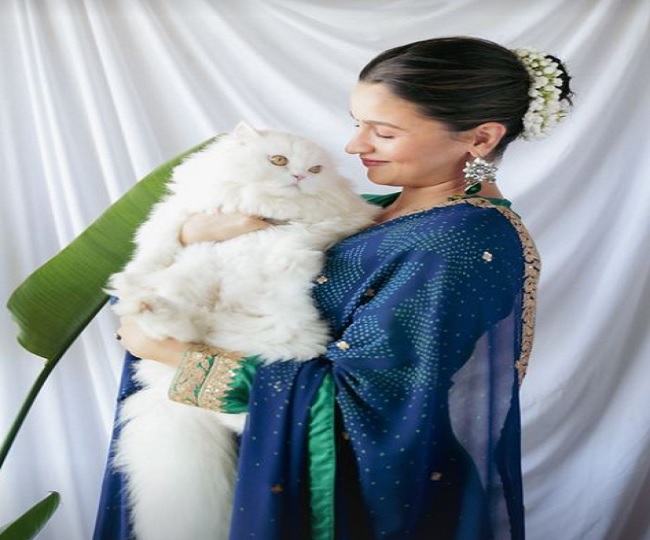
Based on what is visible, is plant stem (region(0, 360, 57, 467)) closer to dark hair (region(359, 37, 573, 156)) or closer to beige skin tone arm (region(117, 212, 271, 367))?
beige skin tone arm (region(117, 212, 271, 367))

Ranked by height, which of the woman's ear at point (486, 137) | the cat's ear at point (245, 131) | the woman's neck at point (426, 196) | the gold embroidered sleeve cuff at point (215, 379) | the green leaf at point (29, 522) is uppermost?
the cat's ear at point (245, 131)

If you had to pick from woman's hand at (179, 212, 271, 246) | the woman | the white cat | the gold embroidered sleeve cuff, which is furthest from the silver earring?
the gold embroidered sleeve cuff

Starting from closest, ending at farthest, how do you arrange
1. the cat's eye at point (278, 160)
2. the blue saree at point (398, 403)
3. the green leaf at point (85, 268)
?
1. the blue saree at point (398, 403)
2. the cat's eye at point (278, 160)
3. the green leaf at point (85, 268)

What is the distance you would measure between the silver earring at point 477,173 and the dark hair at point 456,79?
60mm

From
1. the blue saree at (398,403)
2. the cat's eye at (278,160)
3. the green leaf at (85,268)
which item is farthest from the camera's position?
the green leaf at (85,268)

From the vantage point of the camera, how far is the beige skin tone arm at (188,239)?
103cm

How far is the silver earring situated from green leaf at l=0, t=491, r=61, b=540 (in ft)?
3.17

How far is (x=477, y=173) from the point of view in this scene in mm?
1169

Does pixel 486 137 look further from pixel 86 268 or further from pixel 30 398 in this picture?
pixel 30 398

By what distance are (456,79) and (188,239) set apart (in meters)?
0.47

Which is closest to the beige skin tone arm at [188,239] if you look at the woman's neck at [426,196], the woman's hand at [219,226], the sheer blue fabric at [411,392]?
the woman's hand at [219,226]

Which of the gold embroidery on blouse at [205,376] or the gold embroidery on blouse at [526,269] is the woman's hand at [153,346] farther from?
the gold embroidery on blouse at [526,269]

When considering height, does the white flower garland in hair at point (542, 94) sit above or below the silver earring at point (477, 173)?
above

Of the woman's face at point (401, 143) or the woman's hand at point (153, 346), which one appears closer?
the woman's hand at point (153, 346)
